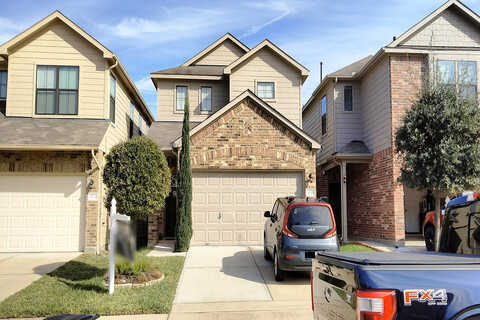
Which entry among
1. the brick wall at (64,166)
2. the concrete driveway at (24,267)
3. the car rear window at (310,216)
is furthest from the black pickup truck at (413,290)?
the brick wall at (64,166)

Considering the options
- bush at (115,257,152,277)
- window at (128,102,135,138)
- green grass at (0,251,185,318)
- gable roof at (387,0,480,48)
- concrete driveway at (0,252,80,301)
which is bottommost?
concrete driveway at (0,252,80,301)

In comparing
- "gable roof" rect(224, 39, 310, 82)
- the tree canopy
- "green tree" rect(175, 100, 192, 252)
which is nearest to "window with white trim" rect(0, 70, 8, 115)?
"green tree" rect(175, 100, 192, 252)

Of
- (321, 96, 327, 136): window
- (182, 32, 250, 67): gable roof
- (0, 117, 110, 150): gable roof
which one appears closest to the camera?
(0, 117, 110, 150): gable roof

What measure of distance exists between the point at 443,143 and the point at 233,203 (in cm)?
701

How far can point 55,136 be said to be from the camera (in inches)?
472

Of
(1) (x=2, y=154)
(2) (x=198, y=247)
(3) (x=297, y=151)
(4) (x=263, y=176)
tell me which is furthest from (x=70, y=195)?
(3) (x=297, y=151)

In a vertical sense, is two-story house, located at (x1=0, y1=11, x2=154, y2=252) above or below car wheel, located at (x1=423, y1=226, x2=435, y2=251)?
above

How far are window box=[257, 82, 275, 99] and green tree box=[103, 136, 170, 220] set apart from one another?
901 cm

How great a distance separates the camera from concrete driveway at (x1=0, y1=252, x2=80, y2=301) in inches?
315

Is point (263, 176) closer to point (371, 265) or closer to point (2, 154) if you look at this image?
point (2, 154)

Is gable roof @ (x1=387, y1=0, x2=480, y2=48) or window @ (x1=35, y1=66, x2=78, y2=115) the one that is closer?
window @ (x1=35, y1=66, x2=78, y2=115)

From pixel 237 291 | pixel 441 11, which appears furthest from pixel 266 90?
pixel 237 291

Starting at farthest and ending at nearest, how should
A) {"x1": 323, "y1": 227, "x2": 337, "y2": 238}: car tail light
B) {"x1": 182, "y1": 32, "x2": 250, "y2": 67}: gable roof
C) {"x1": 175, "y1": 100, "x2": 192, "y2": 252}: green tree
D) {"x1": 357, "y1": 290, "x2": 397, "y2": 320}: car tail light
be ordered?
1. {"x1": 182, "y1": 32, "x2": 250, "y2": 67}: gable roof
2. {"x1": 175, "y1": 100, "x2": 192, "y2": 252}: green tree
3. {"x1": 323, "y1": 227, "x2": 337, "y2": 238}: car tail light
4. {"x1": 357, "y1": 290, "x2": 397, "y2": 320}: car tail light

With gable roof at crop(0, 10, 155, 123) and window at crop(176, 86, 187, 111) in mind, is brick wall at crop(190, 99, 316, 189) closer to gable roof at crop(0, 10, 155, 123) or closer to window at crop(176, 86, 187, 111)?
gable roof at crop(0, 10, 155, 123)
